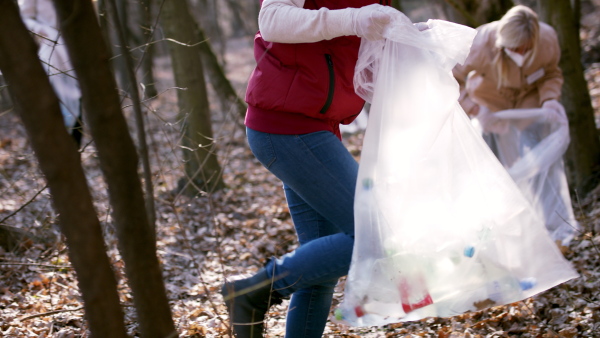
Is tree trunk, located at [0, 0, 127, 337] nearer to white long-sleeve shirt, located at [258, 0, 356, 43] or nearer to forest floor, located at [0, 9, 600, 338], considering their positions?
forest floor, located at [0, 9, 600, 338]

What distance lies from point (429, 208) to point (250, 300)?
0.74 meters

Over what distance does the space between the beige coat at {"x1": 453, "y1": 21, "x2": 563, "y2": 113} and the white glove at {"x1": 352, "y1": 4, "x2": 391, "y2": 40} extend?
8.97 ft

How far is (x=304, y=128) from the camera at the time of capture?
216 centimetres

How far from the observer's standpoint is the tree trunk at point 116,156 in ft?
5.07

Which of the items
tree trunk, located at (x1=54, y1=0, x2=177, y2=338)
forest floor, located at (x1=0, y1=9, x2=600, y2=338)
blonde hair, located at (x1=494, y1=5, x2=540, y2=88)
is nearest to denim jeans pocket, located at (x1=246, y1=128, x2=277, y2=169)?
forest floor, located at (x1=0, y1=9, x2=600, y2=338)

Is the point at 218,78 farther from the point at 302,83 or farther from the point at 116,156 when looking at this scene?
the point at 116,156

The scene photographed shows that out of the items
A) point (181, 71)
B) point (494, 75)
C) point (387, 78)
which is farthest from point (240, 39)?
point (387, 78)

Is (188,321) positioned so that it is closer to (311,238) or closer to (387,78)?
(311,238)

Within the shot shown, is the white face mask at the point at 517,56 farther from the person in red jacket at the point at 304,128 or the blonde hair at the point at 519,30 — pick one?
the person in red jacket at the point at 304,128

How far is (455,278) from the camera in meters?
2.18

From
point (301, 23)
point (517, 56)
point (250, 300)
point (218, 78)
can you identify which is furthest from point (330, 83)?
point (218, 78)

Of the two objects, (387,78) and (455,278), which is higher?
(387,78)

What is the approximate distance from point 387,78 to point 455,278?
0.77 m

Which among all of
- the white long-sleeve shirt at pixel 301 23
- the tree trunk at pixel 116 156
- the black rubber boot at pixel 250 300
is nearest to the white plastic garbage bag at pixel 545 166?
the black rubber boot at pixel 250 300
